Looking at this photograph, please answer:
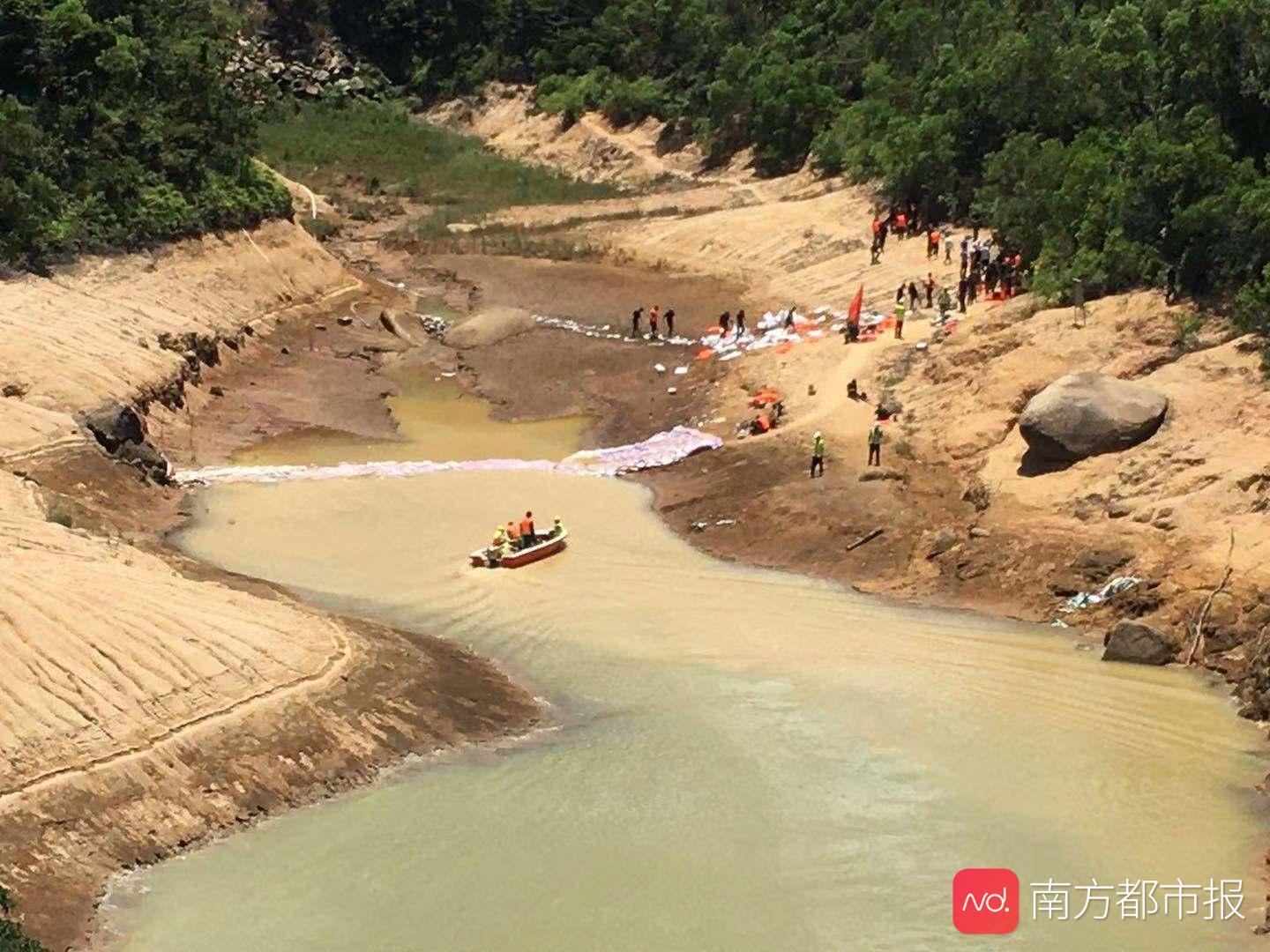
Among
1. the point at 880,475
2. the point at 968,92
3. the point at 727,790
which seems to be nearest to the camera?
the point at 727,790

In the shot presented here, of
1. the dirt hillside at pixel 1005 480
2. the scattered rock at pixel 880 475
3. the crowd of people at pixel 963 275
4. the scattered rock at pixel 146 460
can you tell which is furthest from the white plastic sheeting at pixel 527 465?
the crowd of people at pixel 963 275

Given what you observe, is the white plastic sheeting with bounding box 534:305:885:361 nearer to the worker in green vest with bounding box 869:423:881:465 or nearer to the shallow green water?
the worker in green vest with bounding box 869:423:881:465

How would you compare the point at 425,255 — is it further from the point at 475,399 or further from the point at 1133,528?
the point at 1133,528

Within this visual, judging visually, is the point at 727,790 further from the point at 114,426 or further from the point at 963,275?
the point at 963,275

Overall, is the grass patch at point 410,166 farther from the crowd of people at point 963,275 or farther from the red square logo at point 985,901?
the red square logo at point 985,901

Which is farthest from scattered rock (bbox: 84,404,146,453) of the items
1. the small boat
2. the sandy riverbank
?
the small boat

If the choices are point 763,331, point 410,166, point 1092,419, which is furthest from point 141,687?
point 410,166
